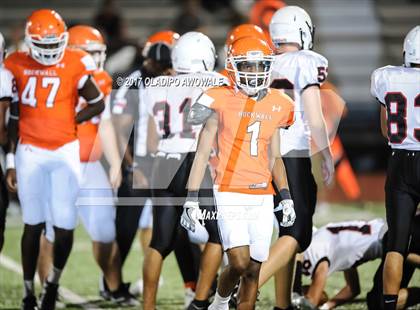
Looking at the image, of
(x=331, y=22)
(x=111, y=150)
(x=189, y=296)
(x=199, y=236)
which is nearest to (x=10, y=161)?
(x=111, y=150)

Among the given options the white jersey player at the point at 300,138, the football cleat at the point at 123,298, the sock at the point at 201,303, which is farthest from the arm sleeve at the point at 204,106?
the football cleat at the point at 123,298

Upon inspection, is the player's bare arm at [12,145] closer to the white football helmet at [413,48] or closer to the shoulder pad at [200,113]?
Answer: the shoulder pad at [200,113]

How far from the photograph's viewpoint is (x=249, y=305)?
466 cm

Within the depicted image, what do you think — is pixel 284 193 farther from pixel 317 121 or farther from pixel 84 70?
pixel 84 70

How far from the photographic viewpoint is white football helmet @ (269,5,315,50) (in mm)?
5367

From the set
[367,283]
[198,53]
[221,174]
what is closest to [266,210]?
[221,174]

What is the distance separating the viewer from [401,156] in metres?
4.97

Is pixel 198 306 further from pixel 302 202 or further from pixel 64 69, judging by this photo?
pixel 64 69

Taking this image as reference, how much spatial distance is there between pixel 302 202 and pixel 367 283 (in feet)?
4.73

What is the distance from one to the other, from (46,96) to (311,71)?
1374mm

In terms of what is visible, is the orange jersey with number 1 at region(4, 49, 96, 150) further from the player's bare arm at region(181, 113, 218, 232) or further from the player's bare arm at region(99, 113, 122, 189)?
the player's bare arm at region(181, 113, 218, 232)

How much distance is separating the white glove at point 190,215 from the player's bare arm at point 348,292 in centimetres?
137

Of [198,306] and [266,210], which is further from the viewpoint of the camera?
[198,306]

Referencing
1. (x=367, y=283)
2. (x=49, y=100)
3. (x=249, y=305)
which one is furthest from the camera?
(x=367, y=283)
